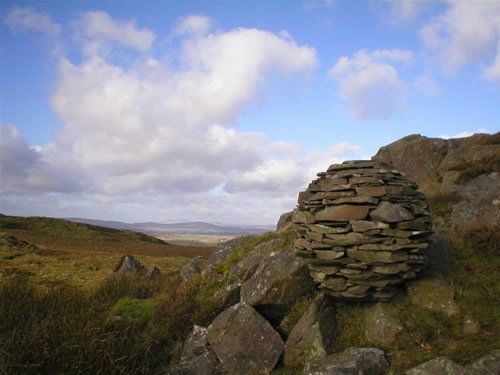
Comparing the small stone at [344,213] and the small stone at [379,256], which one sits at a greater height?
the small stone at [344,213]

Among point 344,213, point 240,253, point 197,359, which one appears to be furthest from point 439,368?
point 240,253

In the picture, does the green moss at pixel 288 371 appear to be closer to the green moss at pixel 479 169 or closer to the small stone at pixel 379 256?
the small stone at pixel 379 256

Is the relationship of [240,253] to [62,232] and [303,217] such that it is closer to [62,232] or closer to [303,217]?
[303,217]

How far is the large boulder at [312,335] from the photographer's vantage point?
7.15 metres

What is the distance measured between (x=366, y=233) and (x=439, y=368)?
8.99ft

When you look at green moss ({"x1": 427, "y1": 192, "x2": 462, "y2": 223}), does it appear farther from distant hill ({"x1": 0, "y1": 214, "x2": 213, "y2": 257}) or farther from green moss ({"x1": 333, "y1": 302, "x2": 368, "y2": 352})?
distant hill ({"x1": 0, "y1": 214, "x2": 213, "y2": 257})

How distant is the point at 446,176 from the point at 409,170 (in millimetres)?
2955

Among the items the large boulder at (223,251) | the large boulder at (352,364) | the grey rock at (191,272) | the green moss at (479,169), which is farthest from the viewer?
the green moss at (479,169)

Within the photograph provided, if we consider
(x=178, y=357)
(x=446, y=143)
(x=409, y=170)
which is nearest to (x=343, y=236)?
(x=178, y=357)

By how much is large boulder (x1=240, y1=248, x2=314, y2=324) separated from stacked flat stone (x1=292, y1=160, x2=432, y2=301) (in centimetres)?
70

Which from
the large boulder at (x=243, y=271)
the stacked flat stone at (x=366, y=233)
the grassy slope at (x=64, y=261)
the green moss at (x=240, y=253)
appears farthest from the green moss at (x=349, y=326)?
the grassy slope at (x=64, y=261)

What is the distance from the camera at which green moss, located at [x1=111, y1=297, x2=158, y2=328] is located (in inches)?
397

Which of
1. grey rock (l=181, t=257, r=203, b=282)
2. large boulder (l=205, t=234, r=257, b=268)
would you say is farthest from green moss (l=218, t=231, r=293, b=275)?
grey rock (l=181, t=257, r=203, b=282)

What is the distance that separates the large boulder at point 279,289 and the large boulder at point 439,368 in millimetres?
3286
